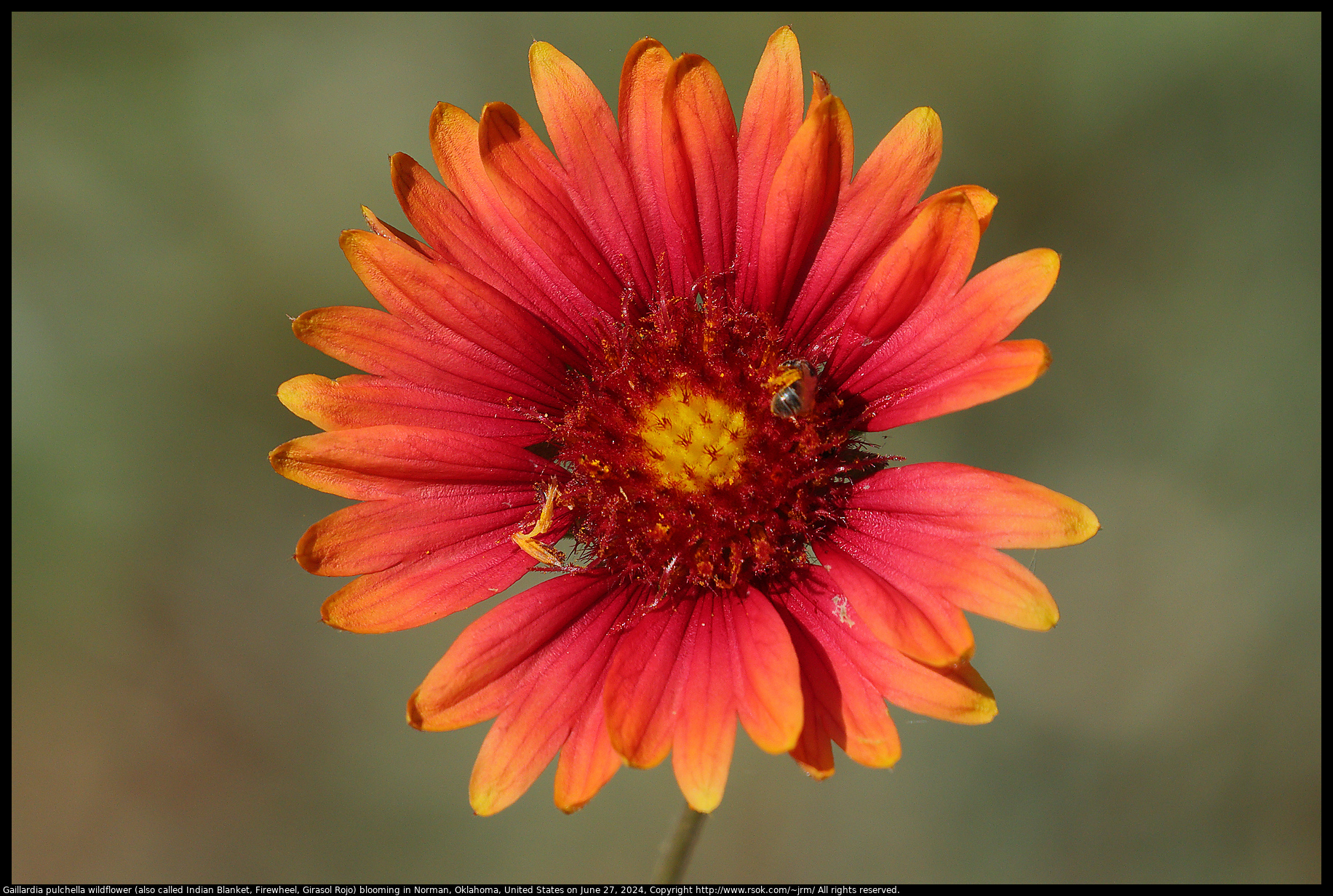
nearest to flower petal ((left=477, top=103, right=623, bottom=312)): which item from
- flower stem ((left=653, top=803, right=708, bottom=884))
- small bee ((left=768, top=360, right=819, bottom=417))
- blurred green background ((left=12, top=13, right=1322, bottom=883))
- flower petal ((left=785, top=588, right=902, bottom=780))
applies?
small bee ((left=768, top=360, right=819, bottom=417))

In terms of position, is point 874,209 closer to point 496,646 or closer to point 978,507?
point 978,507

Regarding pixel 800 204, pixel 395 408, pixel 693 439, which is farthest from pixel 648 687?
pixel 800 204

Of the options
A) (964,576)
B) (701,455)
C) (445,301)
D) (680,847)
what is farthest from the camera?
(680,847)

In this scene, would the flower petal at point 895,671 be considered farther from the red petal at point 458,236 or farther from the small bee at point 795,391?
the red petal at point 458,236

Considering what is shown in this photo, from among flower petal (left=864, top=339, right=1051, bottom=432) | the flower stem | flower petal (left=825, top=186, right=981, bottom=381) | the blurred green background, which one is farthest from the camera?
the blurred green background

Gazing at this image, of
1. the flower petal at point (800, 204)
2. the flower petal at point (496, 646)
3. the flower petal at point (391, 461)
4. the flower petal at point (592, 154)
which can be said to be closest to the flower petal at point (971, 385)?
the flower petal at point (800, 204)

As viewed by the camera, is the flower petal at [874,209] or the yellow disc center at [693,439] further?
the yellow disc center at [693,439]

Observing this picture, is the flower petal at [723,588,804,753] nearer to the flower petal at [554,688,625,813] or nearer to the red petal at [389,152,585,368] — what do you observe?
the flower petal at [554,688,625,813]
